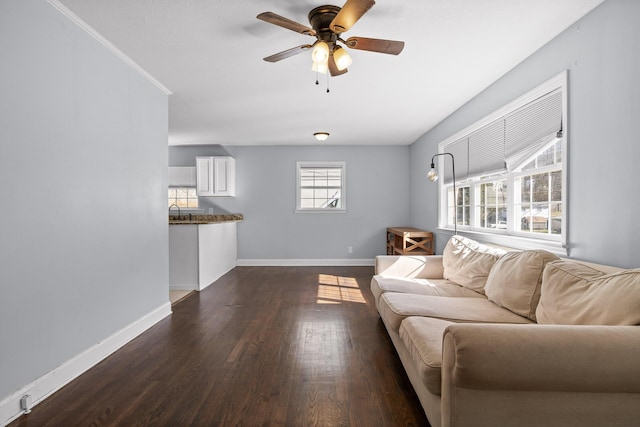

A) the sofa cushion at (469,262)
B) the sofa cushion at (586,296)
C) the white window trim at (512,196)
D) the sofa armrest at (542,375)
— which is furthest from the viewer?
the sofa cushion at (469,262)

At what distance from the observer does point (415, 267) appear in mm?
3482

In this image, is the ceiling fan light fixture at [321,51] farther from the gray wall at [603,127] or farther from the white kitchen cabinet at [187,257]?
the white kitchen cabinet at [187,257]

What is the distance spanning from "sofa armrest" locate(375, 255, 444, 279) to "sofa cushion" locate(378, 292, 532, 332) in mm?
895

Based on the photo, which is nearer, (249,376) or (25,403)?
(25,403)

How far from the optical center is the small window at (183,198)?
667 cm

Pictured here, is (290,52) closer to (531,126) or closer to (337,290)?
(531,126)

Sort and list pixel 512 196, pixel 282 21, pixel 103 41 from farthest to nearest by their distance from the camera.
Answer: pixel 512 196 → pixel 103 41 → pixel 282 21

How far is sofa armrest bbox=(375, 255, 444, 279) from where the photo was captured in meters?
3.47

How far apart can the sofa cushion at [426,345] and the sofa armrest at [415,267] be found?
4.63ft

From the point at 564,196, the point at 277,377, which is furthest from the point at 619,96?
the point at 277,377

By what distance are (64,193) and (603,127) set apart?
343 cm

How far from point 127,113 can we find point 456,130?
3.75 meters

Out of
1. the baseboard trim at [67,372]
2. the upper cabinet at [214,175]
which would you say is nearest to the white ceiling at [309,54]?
the upper cabinet at [214,175]

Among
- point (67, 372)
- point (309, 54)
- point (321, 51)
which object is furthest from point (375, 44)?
point (67, 372)
